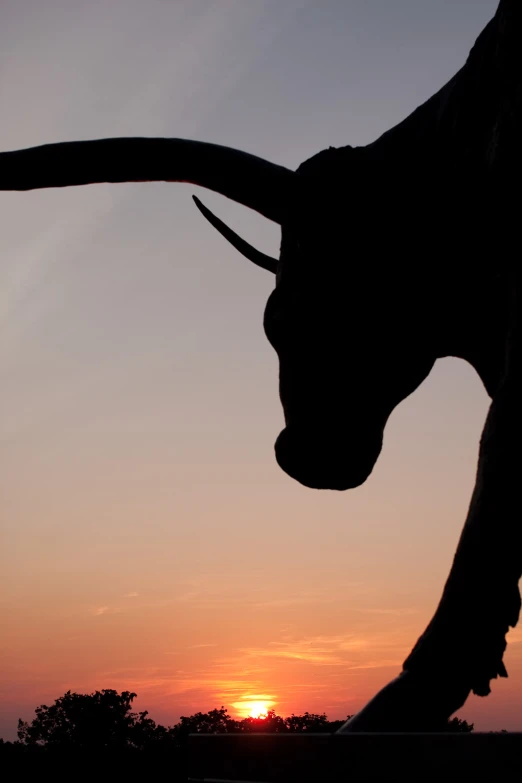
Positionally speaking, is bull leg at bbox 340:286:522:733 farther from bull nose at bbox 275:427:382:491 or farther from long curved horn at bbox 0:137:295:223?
long curved horn at bbox 0:137:295:223

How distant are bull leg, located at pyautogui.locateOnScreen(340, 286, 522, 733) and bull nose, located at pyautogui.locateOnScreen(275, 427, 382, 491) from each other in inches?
50.8

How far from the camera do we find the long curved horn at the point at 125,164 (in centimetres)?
312

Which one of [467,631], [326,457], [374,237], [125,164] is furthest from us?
[326,457]

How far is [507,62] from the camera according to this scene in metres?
3.16

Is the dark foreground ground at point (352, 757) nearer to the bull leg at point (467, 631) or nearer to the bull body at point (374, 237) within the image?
the bull leg at point (467, 631)

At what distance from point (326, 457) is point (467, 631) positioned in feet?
4.88

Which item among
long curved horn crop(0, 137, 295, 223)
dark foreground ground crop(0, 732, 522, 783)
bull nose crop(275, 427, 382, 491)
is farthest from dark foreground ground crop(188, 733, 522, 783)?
long curved horn crop(0, 137, 295, 223)

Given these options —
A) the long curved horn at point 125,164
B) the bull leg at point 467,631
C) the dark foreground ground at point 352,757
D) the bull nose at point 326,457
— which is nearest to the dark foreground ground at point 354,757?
the dark foreground ground at point 352,757

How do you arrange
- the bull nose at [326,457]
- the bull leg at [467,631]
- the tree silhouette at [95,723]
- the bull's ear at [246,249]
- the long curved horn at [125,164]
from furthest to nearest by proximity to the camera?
1. the tree silhouette at [95,723]
2. the bull's ear at [246,249]
3. the bull nose at [326,457]
4. the long curved horn at [125,164]
5. the bull leg at [467,631]

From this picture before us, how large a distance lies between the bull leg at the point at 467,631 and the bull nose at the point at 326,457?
129 centimetres

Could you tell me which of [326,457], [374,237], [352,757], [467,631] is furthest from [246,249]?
[352,757]

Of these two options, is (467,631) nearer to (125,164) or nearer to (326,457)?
(326,457)

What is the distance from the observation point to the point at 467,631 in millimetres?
2176

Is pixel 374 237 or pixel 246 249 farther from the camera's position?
pixel 246 249
